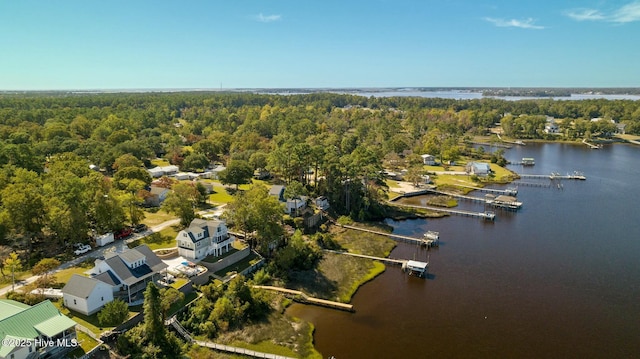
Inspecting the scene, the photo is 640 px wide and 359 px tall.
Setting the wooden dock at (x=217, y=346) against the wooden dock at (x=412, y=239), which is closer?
the wooden dock at (x=217, y=346)

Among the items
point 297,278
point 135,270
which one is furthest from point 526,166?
point 135,270

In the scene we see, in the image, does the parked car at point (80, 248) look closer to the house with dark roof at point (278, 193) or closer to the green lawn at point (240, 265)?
the green lawn at point (240, 265)

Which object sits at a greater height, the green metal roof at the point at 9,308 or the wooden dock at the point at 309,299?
the green metal roof at the point at 9,308

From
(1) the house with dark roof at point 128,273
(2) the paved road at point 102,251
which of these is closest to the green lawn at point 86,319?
(1) the house with dark roof at point 128,273

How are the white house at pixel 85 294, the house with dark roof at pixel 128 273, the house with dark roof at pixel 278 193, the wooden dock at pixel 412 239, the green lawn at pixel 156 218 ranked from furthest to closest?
1. the house with dark roof at pixel 278 193
2. the green lawn at pixel 156 218
3. the wooden dock at pixel 412 239
4. the house with dark roof at pixel 128 273
5. the white house at pixel 85 294

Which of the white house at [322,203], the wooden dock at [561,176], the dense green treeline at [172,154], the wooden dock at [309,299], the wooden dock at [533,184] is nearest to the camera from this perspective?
the wooden dock at [309,299]

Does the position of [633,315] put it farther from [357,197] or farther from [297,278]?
[357,197]
